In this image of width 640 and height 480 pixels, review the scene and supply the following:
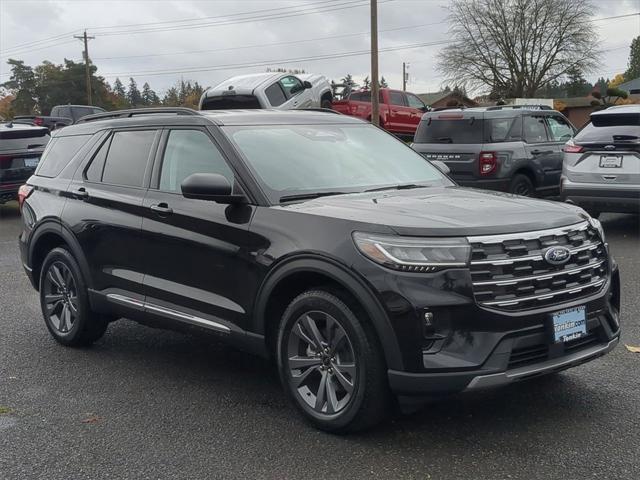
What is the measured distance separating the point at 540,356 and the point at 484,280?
1.69ft

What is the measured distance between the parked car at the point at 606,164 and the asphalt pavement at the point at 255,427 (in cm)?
446

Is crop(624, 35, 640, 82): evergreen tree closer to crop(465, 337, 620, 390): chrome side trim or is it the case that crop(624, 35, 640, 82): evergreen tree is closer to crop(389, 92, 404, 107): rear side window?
crop(389, 92, 404, 107): rear side window

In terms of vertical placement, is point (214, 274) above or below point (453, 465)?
above

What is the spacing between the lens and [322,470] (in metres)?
3.56

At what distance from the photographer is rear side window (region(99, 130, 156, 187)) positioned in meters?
5.23

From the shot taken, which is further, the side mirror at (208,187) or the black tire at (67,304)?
the black tire at (67,304)

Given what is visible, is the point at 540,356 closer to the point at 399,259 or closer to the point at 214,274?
the point at 399,259

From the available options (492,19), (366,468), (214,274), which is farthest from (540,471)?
(492,19)

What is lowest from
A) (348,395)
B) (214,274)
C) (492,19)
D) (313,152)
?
(348,395)

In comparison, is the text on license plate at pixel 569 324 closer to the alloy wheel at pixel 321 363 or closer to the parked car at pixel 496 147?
the alloy wheel at pixel 321 363

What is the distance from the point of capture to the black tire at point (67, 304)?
221 inches

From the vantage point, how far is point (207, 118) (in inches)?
190

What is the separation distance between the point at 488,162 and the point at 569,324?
7910 millimetres

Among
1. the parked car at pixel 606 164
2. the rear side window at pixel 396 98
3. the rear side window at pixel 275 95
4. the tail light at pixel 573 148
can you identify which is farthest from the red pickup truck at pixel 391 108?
the parked car at pixel 606 164
